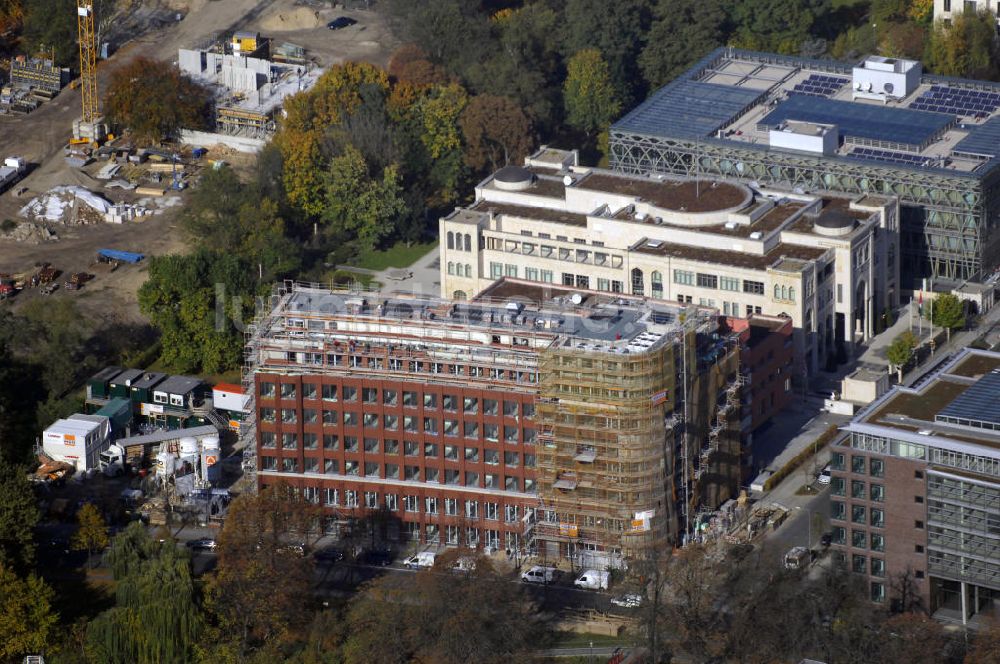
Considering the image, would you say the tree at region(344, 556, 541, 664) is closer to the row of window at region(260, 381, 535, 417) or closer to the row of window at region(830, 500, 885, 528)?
the row of window at region(260, 381, 535, 417)

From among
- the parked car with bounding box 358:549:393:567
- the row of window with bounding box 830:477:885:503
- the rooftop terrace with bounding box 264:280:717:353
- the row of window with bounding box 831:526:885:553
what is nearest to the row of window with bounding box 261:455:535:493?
the parked car with bounding box 358:549:393:567

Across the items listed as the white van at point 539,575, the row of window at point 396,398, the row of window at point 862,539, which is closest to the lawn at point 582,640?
the white van at point 539,575

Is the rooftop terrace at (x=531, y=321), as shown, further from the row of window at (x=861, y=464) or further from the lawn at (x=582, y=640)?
the lawn at (x=582, y=640)

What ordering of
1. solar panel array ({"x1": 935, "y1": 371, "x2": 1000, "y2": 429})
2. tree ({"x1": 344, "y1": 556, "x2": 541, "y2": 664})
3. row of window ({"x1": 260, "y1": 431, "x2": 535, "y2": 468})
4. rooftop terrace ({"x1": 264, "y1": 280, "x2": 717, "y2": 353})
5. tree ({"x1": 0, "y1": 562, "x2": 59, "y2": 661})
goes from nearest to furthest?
tree ({"x1": 344, "y1": 556, "x2": 541, "y2": 664})
tree ({"x1": 0, "y1": 562, "x2": 59, "y2": 661})
solar panel array ({"x1": 935, "y1": 371, "x2": 1000, "y2": 429})
rooftop terrace ({"x1": 264, "y1": 280, "x2": 717, "y2": 353})
row of window ({"x1": 260, "y1": 431, "x2": 535, "y2": 468})

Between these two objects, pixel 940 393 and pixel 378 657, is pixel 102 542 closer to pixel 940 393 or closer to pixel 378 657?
pixel 378 657

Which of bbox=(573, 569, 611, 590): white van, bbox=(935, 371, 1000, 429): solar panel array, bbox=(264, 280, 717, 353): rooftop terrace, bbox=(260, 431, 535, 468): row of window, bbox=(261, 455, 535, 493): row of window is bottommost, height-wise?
bbox=(573, 569, 611, 590): white van

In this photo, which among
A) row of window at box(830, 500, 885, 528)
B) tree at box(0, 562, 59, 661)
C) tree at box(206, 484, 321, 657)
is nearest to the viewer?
tree at box(206, 484, 321, 657)

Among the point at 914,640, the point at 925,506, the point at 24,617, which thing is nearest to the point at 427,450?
the point at 24,617

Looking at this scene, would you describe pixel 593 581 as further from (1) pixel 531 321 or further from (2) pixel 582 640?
(1) pixel 531 321
